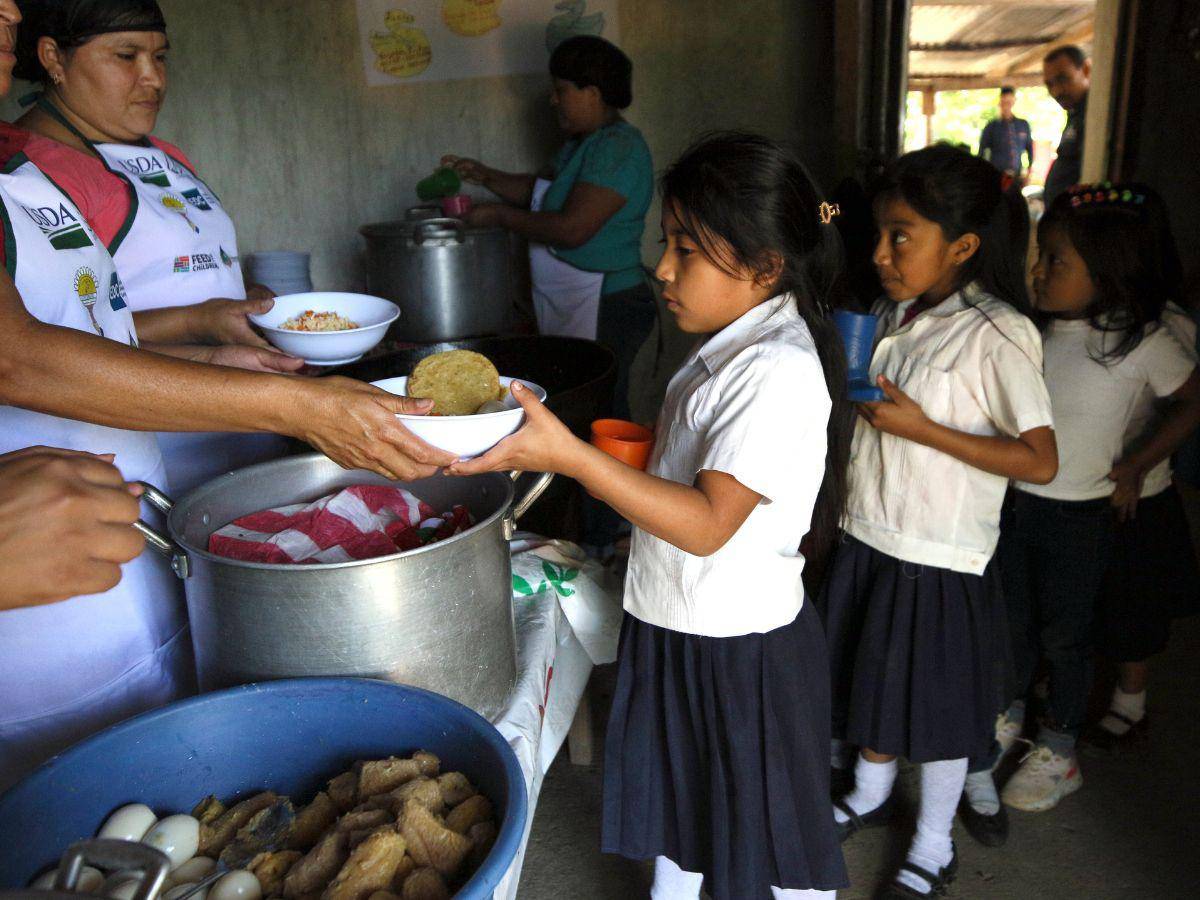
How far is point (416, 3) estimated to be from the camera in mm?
4090

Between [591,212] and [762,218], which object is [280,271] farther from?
[762,218]

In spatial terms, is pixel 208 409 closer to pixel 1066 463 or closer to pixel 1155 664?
pixel 1066 463

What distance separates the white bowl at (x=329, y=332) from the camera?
5.23 ft

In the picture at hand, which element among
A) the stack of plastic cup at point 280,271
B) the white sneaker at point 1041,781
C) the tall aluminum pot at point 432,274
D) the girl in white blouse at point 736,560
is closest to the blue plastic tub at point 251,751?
the girl in white blouse at point 736,560

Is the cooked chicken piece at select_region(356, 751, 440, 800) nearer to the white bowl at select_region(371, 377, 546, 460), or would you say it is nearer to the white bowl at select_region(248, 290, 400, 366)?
the white bowl at select_region(371, 377, 546, 460)

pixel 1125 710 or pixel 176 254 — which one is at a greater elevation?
pixel 176 254

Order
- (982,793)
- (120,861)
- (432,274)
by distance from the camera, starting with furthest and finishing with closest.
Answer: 1. (432,274)
2. (982,793)
3. (120,861)

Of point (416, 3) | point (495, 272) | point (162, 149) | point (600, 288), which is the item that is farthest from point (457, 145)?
point (162, 149)

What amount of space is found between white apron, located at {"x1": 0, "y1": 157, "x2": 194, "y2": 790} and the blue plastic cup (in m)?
1.22

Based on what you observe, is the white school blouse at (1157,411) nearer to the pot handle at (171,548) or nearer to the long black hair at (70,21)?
the pot handle at (171,548)

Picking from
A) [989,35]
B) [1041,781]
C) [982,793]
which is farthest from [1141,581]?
[989,35]

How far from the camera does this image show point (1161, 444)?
210cm

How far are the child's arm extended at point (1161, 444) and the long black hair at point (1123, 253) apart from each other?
0.18 m

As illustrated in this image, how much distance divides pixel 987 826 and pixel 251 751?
1.72m
